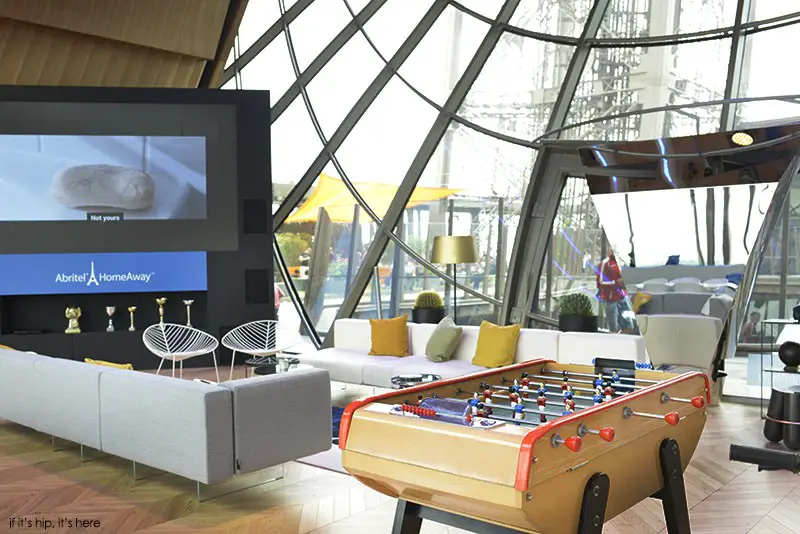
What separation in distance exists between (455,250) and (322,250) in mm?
2529

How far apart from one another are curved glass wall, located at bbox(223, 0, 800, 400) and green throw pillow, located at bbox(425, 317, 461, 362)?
1548 mm

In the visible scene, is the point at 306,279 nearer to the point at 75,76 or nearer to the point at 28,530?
the point at 75,76

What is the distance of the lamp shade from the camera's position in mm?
8281

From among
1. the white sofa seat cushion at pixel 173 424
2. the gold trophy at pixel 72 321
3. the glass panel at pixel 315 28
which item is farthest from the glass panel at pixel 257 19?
the white sofa seat cushion at pixel 173 424

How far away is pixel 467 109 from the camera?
9.10 meters

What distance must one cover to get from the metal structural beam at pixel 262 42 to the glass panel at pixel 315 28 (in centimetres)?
7

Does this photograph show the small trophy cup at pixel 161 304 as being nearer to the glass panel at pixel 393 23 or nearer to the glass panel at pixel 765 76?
the glass panel at pixel 393 23

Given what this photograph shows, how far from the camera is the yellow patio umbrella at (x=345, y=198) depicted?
9477 mm

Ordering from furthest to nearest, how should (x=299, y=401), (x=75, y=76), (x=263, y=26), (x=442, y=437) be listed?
(x=263, y=26) < (x=75, y=76) < (x=299, y=401) < (x=442, y=437)

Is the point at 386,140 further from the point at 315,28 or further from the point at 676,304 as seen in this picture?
the point at 676,304

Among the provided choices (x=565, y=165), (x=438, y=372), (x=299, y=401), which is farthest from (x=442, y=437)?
(x=565, y=165)

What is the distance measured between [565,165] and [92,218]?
222 inches

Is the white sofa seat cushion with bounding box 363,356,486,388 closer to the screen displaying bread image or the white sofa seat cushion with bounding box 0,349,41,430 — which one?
the white sofa seat cushion with bounding box 0,349,41,430

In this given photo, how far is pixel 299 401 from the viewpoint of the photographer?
4.82 meters
